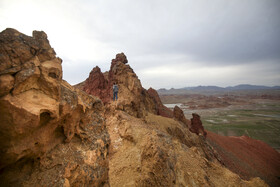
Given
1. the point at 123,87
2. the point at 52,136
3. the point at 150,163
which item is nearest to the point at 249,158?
the point at 123,87

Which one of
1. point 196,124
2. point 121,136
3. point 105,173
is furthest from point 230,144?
point 105,173

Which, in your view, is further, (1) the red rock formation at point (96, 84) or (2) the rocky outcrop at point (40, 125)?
(1) the red rock formation at point (96, 84)

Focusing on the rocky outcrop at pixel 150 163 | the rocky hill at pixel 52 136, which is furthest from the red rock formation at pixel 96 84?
the rocky hill at pixel 52 136

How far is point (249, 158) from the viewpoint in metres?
26.8

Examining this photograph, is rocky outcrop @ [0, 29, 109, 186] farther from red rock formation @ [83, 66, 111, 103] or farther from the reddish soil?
the reddish soil

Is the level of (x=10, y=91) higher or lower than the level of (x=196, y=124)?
higher

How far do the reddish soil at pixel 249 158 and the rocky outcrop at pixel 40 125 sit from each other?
78.9 feet

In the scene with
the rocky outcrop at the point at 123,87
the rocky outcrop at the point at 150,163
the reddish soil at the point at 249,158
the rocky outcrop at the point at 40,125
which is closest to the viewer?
the rocky outcrop at the point at 40,125

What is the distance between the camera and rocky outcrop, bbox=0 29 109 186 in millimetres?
3408

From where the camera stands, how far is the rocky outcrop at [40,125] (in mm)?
3408

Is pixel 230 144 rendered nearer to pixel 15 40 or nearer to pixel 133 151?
pixel 133 151

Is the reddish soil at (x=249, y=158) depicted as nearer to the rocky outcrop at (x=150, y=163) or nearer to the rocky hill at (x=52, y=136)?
the rocky outcrop at (x=150, y=163)

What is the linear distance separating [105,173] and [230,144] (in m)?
34.8

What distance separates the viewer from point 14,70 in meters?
3.60
